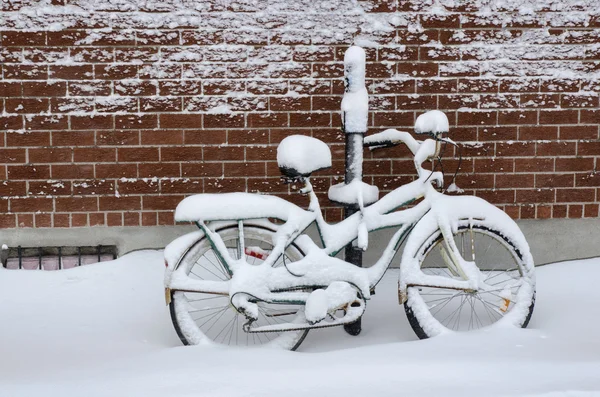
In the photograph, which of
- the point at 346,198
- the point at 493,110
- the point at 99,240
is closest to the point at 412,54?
the point at 493,110

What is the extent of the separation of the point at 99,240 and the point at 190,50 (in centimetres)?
140

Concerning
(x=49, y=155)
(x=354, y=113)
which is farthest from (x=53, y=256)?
(x=354, y=113)

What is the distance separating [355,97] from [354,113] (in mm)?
90

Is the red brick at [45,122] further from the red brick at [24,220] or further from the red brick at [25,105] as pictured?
the red brick at [24,220]

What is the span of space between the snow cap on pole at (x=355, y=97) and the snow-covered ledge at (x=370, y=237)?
1.17 m

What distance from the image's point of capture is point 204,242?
154 inches

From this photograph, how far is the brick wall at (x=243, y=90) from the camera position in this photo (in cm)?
480

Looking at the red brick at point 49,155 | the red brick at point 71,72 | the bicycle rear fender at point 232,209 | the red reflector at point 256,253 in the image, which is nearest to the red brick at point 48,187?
the red brick at point 49,155

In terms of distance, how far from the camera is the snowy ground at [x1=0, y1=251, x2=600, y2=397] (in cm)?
343

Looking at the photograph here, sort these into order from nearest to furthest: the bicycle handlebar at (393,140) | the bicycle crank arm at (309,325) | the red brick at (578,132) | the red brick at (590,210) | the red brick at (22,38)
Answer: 1. the bicycle crank arm at (309,325)
2. the bicycle handlebar at (393,140)
3. the red brick at (22,38)
4. the red brick at (578,132)
5. the red brick at (590,210)

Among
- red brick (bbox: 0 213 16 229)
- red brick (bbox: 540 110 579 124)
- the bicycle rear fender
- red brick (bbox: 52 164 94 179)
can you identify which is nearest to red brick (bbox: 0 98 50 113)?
red brick (bbox: 52 164 94 179)

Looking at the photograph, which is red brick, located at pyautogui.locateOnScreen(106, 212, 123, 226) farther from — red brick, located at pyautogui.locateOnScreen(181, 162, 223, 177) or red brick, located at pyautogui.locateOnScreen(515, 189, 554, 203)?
red brick, located at pyautogui.locateOnScreen(515, 189, 554, 203)

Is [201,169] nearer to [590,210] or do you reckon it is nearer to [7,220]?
[7,220]

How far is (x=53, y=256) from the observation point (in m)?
5.03
